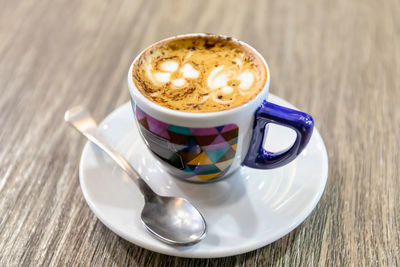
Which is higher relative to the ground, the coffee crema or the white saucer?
the coffee crema

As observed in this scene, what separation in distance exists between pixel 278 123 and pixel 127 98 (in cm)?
52

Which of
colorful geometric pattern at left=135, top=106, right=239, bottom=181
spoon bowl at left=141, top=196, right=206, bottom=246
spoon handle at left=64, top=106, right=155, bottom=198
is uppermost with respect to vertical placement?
colorful geometric pattern at left=135, top=106, right=239, bottom=181

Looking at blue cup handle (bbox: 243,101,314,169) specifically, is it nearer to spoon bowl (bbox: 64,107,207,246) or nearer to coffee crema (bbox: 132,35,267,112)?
coffee crema (bbox: 132,35,267,112)

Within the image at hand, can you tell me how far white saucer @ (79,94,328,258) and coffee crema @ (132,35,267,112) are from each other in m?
0.18

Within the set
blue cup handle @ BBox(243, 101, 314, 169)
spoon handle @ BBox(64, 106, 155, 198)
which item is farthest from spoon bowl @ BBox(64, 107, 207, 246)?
blue cup handle @ BBox(243, 101, 314, 169)

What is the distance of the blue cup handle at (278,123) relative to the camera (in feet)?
2.10

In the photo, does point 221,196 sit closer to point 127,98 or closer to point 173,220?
point 173,220

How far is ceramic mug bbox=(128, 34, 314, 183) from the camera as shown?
0.63 meters

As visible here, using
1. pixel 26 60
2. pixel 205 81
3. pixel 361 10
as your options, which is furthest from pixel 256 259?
pixel 361 10

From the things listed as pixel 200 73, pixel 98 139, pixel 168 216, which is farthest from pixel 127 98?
pixel 168 216

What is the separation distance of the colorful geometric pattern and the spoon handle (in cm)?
6

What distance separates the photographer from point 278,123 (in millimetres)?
655

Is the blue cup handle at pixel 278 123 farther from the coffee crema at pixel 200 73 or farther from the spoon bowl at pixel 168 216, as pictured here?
the spoon bowl at pixel 168 216

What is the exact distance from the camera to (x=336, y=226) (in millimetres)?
725
